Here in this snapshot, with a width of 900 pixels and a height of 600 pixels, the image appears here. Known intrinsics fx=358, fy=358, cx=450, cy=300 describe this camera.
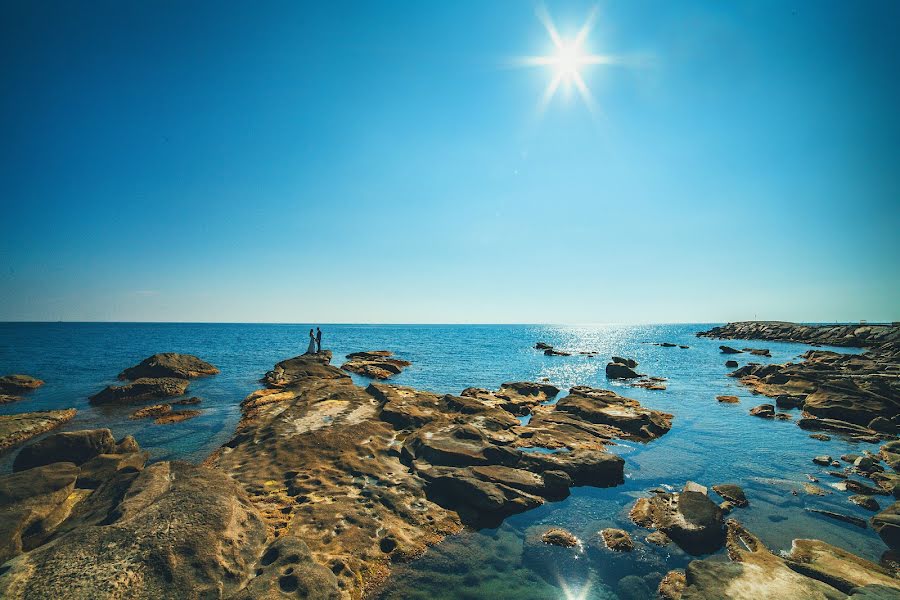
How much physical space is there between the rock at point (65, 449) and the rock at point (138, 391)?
1333cm

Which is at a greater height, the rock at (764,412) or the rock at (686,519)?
the rock at (686,519)

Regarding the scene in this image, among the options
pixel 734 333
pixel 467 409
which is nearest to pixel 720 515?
pixel 467 409

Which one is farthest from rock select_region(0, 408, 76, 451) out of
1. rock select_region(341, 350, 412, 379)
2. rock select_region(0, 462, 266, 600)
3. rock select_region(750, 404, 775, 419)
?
rock select_region(750, 404, 775, 419)

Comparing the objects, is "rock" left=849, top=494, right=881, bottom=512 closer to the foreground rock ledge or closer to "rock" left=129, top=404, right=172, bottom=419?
the foreground rock ledge

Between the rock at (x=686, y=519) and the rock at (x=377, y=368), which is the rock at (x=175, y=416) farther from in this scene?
the rock at (x=686, y=519)

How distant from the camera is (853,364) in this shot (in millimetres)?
35344

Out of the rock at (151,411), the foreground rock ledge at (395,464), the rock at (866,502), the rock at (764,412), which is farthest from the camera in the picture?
the rock at (764,412)

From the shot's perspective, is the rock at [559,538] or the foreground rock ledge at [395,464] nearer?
the foreground rock ledge at [395,464]

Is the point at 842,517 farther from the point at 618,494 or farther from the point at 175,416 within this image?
the point at 175,416

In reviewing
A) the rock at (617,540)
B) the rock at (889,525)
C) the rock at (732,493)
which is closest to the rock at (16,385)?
the rock at (617,540)

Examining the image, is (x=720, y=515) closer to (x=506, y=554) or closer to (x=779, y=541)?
(x=779, y=541)

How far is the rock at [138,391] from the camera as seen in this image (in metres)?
22.2

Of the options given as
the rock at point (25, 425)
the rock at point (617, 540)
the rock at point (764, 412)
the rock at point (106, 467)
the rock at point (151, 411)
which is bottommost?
the rock at point (764, 412)

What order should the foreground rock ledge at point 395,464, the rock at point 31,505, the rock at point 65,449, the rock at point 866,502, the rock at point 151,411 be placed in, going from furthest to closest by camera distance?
the rock at point 151,411 → the rock at point 65,449 → the rock at point 866,502 → the foreground rock ledge at point 395,464 → the rock at point 31,505
